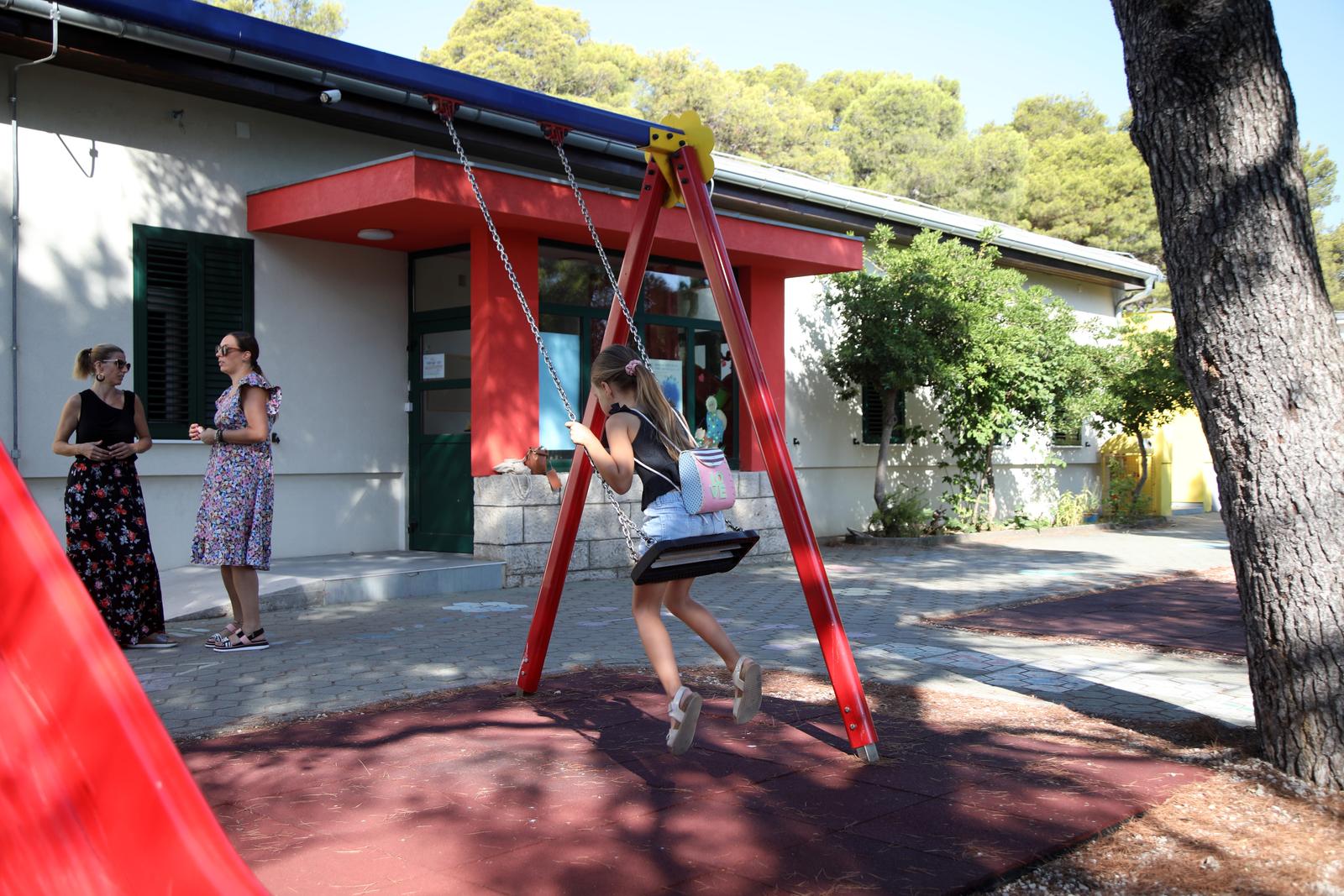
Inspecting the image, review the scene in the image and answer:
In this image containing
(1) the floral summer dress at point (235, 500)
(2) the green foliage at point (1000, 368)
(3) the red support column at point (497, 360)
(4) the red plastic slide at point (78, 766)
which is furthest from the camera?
(2) the green foliage at point (1000, 368)

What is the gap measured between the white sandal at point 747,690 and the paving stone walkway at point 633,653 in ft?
6.53

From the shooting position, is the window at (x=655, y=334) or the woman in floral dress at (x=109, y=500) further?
the window at (x=655, y=334)

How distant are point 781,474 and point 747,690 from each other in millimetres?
1067

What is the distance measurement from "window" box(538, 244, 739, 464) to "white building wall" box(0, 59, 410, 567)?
1.64m

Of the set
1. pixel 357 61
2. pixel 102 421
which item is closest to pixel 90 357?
pixel 102 421

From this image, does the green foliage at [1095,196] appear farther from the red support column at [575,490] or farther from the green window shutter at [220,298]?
the red support column at [575,490]

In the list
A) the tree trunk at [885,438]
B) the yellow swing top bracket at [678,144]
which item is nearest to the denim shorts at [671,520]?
the yellow swing top bracket at [678,144]

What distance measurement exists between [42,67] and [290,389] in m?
3.43

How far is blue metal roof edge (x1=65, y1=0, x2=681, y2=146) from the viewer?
468cm

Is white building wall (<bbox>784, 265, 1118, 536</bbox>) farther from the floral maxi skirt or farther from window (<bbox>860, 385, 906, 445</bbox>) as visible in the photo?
the floral maxi skirt

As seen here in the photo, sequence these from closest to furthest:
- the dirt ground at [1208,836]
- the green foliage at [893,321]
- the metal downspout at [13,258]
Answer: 1. the dirt ground at [1208,836]
2. the metal downspout at [13,258]
3. the green foliage at [893,321]

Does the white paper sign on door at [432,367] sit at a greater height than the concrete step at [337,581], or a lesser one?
greater

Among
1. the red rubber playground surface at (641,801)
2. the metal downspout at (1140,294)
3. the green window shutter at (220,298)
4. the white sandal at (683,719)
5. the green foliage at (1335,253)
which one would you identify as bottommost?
the red rubber playground surface at (641,801)

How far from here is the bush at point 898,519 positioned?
16.2m
